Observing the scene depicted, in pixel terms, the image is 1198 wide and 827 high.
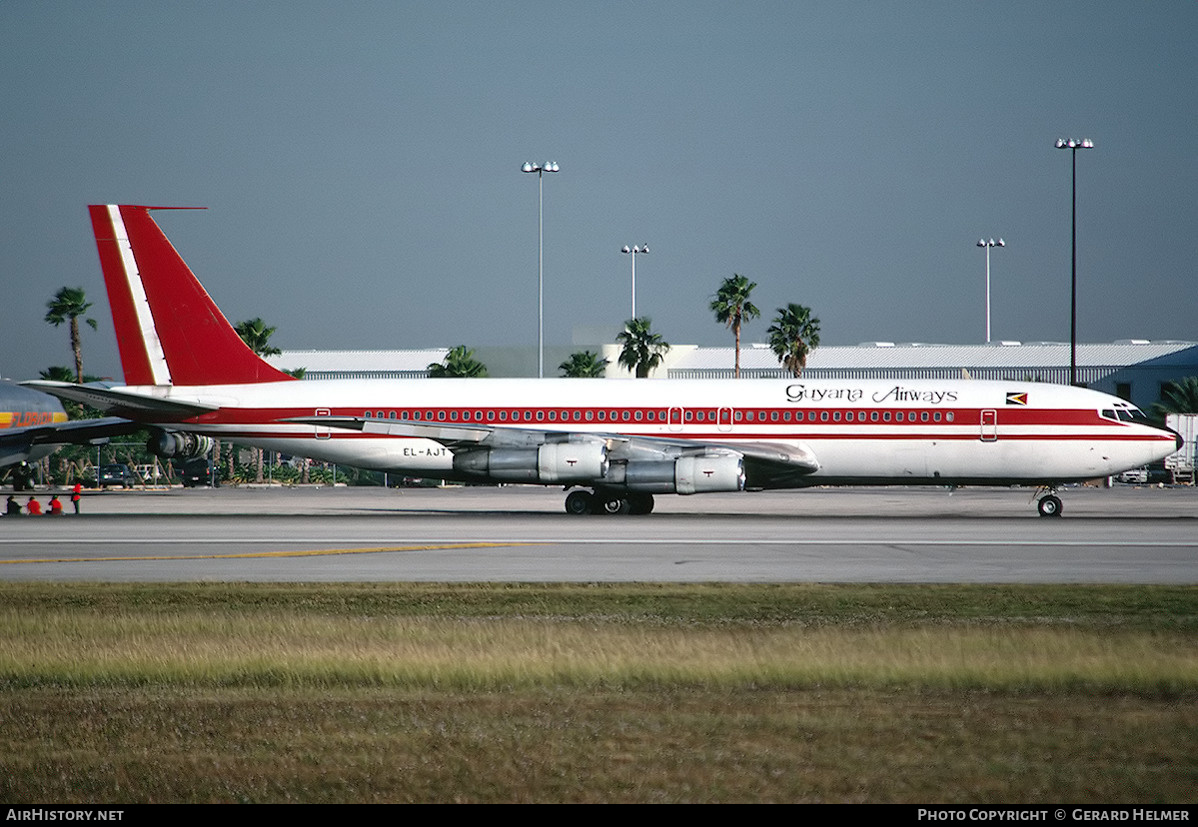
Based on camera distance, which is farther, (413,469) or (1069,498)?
(1069,498)

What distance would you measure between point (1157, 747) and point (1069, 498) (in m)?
43.3

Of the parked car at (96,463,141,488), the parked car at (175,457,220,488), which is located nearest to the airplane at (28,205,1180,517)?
the parked car at (175,457,220,488)

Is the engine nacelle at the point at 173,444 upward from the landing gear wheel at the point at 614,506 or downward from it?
upward

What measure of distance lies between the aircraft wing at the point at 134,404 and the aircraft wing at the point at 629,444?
449 centimetres

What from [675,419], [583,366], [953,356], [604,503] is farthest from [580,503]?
[953,356]

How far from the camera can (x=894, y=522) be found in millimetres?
34344

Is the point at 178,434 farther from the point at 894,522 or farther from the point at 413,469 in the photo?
the point at 894,522

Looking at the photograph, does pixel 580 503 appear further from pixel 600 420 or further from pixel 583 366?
pixel 583 366

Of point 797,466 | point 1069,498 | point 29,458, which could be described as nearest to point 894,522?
point 797,466

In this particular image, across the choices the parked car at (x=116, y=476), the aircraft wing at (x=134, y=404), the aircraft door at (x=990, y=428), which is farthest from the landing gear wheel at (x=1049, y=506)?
the parked car at (x=116, y=476)

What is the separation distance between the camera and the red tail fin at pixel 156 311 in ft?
129

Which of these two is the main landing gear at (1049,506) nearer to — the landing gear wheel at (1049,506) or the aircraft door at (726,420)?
the landing gear wheel at (1049,506)

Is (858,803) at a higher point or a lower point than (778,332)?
lower

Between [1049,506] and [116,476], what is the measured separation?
52.2m
